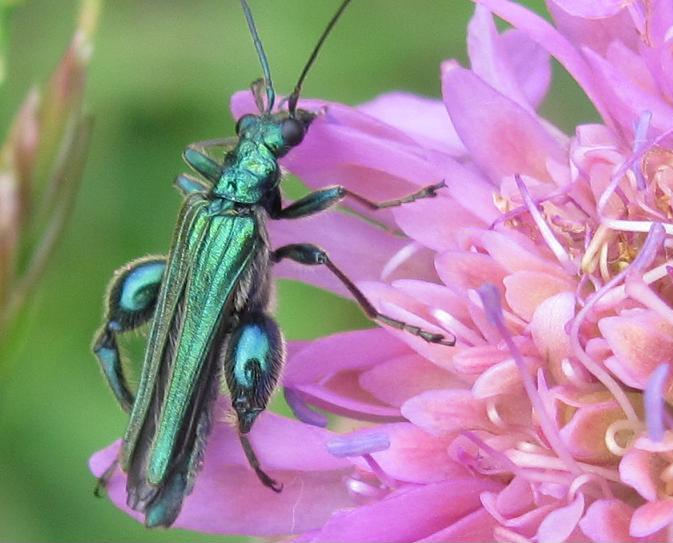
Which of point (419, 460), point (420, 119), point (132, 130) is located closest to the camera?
point (419, 460)

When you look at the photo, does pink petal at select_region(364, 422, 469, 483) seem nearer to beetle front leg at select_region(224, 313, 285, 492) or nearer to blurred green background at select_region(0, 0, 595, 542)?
beetle front leg at select_region(224, 313, 285, 492)

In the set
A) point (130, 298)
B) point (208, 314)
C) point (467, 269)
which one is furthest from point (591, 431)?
point (130, 298)

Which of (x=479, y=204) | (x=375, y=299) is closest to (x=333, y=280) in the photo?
(x=375, y=299)

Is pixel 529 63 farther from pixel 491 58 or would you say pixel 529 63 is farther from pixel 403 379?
pixel 403 379

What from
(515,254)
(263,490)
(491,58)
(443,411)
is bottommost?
(263,490)

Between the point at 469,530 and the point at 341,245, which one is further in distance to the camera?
the point at 341,245

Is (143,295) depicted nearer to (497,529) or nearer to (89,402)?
(497,529)

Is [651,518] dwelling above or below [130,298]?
below

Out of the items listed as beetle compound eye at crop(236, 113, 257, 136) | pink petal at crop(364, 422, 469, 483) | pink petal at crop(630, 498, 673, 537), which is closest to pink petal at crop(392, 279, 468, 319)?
pink petal at crop(364, 422, 469, 483)
